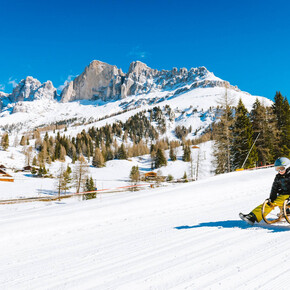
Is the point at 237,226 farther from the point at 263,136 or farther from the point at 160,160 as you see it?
the point at 160,160

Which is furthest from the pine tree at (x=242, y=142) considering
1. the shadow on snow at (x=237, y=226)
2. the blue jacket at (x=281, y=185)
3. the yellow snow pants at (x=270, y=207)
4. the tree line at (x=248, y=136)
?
the yellow snow pants at (x=270, y=207)

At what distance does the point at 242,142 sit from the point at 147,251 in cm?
2630

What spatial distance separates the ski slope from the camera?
10.2ft

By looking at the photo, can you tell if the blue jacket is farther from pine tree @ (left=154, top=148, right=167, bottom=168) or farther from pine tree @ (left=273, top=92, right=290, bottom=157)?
pine tree @ (left=154, top=148, right=167, bottom=168)

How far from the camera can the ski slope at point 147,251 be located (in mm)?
3123

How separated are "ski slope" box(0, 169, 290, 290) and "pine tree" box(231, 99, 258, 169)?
20660 mm

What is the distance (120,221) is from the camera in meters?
7.45

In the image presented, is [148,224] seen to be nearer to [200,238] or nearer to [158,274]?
[200,238]

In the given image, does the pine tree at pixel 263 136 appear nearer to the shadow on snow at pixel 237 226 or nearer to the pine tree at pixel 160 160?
the shadow on snow at pixel 237 226

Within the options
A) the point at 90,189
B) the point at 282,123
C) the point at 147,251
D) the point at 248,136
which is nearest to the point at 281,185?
the point at 147,251

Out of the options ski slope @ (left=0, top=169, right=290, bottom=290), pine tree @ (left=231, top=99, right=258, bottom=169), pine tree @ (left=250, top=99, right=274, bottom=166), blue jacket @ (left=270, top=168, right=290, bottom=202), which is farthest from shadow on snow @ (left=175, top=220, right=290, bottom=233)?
pine tree @ (left=250, top=99, right=274, bottom=166)

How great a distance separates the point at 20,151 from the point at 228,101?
114 metres

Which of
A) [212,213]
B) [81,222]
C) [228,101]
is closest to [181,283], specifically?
[212,213]

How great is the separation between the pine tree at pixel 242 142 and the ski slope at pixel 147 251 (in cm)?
2066
